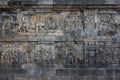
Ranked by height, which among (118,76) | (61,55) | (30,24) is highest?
(30,24)

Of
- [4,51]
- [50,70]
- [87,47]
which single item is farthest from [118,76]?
[4,51]

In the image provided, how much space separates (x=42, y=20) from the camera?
10.1 m

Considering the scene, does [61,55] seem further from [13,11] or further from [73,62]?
[13,11]

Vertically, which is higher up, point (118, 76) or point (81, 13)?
point (81, 13)

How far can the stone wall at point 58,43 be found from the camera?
32.4 feet

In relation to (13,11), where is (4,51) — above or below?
below

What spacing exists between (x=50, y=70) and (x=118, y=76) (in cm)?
215

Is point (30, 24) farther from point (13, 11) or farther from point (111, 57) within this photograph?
point (111, 57)

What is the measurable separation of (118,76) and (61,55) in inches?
75.4

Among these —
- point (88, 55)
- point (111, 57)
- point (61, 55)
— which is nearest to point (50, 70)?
point (61, 55)

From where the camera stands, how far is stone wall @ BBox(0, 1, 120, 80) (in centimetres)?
988

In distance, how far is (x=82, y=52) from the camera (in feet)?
32.7

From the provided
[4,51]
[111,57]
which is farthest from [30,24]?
[111,57]

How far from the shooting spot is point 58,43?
32.7ft
